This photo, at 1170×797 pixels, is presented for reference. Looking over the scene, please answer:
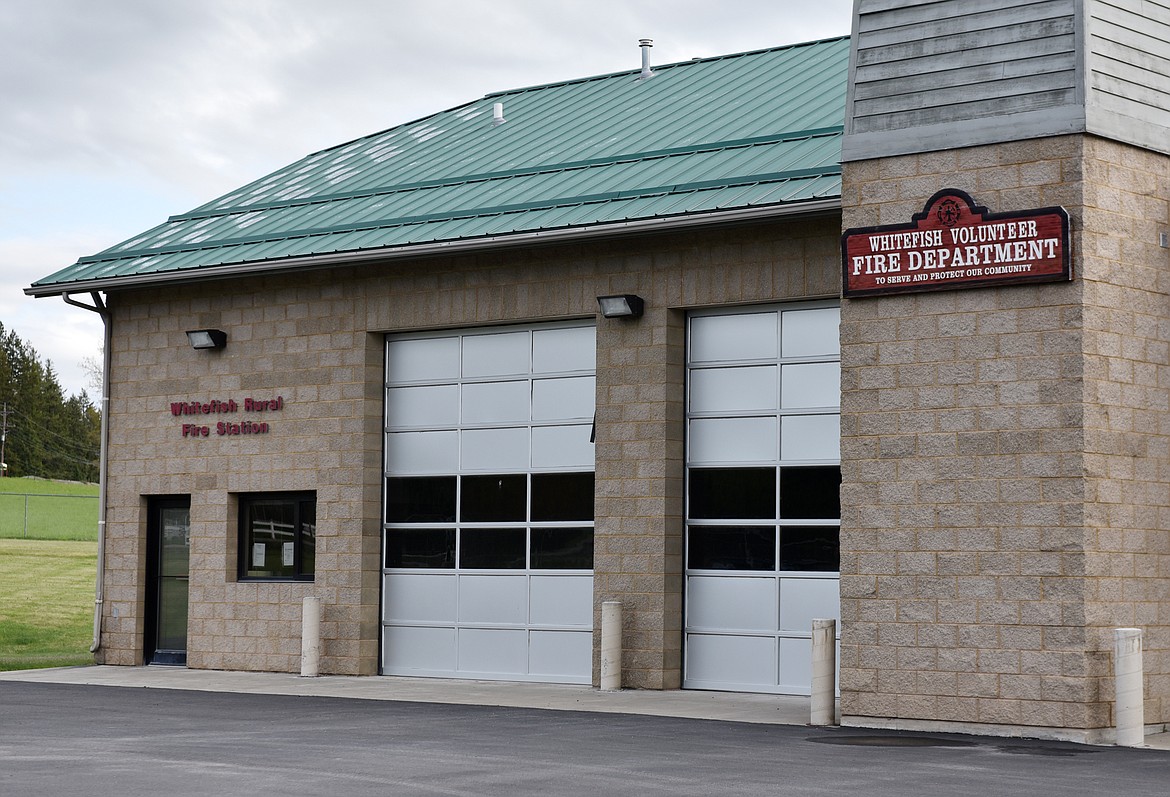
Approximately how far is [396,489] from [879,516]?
27.9ft

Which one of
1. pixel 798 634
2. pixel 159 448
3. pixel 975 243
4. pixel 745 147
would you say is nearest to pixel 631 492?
pixel 798 634

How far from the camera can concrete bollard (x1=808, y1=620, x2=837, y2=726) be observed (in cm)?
1591

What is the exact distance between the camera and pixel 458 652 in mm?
21953

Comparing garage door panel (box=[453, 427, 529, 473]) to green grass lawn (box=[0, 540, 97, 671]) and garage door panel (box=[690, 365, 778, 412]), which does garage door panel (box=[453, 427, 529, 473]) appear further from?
green grass lawn (box=[0, 540, 97, 671])

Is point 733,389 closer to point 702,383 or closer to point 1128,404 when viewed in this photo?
point 702,383

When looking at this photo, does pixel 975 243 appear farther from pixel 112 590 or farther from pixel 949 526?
pixel 112 590

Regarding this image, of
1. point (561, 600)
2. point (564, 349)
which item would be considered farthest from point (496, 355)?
point (561, 600)

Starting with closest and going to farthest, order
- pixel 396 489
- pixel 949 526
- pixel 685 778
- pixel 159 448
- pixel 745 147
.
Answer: pixel 685 778 < pixel 949 526 < pixel 745 147 < pixel 396 489 < pixel 159 448

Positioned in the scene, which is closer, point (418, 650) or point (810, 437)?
point (810, 437)

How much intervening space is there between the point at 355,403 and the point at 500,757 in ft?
32.9

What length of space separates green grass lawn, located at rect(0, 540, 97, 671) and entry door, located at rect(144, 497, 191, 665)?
148 centimetres

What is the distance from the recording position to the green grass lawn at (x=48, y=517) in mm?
56562

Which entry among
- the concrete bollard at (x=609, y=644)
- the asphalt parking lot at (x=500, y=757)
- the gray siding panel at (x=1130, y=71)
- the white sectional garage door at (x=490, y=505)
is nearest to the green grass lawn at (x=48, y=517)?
the white sectional garage door at (x=490, y=505)

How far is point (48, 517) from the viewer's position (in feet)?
219
